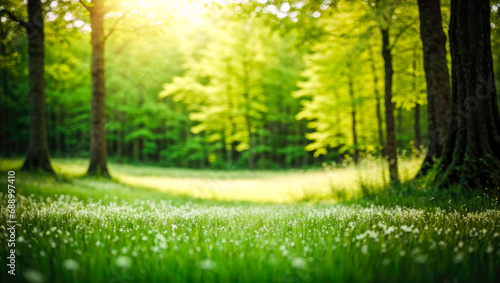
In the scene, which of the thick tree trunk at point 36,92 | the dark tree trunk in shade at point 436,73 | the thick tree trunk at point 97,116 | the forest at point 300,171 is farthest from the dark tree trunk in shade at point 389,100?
the thick tree trunk at point 36,92

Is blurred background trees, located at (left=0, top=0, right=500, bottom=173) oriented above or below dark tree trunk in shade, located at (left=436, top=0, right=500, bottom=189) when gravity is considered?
above

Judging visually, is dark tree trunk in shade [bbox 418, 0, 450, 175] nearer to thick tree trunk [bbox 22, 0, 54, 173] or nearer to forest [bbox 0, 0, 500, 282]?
forest [bbox 0, 0, 500, 282]

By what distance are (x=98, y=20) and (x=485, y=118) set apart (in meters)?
12.7

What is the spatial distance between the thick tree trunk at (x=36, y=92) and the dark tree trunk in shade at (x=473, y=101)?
12473 millimetres

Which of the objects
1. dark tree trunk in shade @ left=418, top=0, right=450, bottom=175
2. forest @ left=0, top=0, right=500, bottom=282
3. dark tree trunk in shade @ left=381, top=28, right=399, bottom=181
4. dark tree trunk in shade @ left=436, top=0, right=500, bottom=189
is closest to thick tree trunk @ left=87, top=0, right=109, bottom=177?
forest @ left=0, top=0, right=500, bottom=282

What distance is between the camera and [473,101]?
218 inches

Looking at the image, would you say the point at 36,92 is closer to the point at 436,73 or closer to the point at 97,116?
the point at 97,116

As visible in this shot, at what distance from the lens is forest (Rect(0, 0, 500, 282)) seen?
2068 mm

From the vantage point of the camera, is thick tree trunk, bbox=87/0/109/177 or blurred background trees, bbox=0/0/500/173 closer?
blurred background trees, bbox=0/0/500/173

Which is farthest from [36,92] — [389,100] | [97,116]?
[389,100]

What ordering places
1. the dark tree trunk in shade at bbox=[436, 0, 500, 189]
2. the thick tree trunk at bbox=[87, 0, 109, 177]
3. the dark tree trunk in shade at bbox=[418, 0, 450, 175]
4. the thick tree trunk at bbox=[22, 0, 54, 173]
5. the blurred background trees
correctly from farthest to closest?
1. the thick tree trunk at bbox=[87, 0, 109, 177]
2. the thick tree trunk at bbox=[22, 0, 54, 173]
3. the blurred background trees
4. the dark tree trunk in shade at bbox=[418, 0, 450, 175]
5. the dark tree trunk in shade at bbox=[436, 0, 500, 189]

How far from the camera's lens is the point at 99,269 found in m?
1.87

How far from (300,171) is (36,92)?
10334 millimetres

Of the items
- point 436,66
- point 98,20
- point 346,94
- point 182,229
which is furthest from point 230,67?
point 182,229
